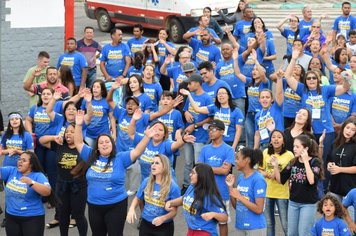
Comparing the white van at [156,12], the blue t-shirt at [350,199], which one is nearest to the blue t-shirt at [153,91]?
the blue t-shirt at [350,199]

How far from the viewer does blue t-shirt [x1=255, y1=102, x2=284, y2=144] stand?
13.0 meters

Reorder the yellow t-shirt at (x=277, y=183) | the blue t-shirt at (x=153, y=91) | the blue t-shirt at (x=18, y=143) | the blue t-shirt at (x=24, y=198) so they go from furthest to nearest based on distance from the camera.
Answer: the blue t-shirt at (x=153, y=91) → the blue t-shirt at (x=18, y=143) → the yellow t-shirt at (x=277, y=183) → the blue t-shirt at (x=24, y=198)

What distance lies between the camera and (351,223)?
10.3 meters

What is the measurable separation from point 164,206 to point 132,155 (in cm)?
96

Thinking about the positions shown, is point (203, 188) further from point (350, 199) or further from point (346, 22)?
point (346, 22)

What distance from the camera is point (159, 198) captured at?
1047 cm

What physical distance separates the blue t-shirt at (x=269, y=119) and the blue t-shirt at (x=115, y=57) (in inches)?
174

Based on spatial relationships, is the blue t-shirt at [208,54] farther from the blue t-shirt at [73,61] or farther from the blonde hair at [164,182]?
the blonde hair at [164,182]

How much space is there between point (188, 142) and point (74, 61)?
4.35 meters

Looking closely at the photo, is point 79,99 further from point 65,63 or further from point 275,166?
point 275,166

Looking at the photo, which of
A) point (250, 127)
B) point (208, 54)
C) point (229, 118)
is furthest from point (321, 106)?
point (208, 54)

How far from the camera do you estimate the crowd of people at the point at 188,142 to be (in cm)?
1054

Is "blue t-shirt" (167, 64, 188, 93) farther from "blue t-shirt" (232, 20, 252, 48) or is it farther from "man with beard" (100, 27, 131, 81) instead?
"blue t-shirt" (232, 20, 252, 48)

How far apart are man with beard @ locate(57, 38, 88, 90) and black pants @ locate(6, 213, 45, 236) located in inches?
229
